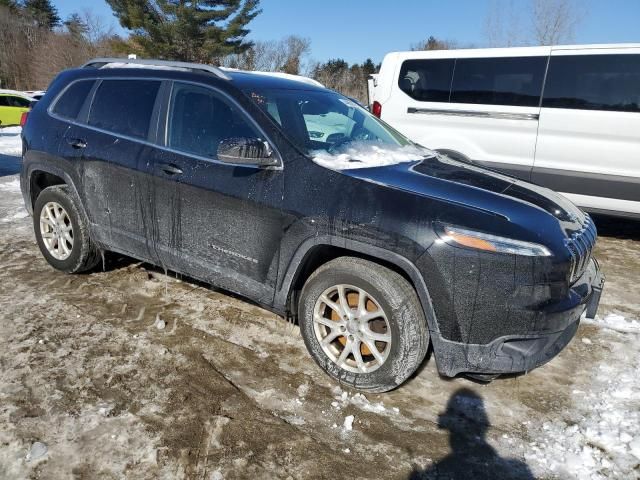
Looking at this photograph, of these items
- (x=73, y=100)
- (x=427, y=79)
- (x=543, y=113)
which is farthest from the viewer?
(x=427, y=79)

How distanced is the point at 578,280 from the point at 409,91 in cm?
471

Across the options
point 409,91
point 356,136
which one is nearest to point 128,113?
point 356,136

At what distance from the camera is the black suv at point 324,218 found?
242cm

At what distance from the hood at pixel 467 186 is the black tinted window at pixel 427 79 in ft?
11.9

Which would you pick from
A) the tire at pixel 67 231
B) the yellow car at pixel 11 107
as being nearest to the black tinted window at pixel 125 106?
the tire at pixel 67 231

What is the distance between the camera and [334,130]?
3.45m

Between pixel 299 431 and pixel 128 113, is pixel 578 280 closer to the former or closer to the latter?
pixel 299 431

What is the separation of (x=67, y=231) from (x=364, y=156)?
2.73 m

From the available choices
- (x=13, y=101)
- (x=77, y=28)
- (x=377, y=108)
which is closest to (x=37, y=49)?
(x=77, y=28)

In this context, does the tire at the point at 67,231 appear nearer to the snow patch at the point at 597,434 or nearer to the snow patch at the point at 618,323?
the snow patch at the point at 597,434

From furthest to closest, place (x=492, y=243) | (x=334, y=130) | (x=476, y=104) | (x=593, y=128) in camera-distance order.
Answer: (x=476, y=104) < (x=593, y=128) < (x=334, y=130) < (x=492, y=243)

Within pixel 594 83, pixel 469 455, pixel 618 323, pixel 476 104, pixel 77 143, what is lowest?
pixel 469 455

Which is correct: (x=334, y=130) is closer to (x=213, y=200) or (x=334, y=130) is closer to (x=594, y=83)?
(x=213, y=200)

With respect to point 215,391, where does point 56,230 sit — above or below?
above
